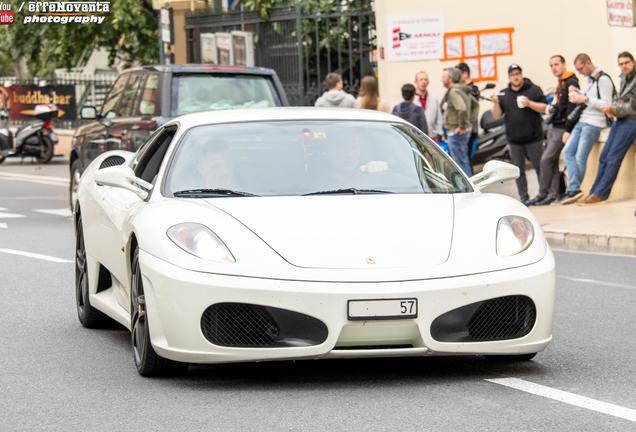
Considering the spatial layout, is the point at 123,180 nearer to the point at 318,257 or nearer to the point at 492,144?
the point at 318,257

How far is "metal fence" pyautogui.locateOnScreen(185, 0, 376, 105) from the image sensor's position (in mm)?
25828

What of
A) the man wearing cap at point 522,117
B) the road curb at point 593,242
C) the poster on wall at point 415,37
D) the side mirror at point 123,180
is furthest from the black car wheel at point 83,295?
the poster on wall at point 415,37

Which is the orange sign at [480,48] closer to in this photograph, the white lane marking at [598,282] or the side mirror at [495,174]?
the white lane marking at [598,282]

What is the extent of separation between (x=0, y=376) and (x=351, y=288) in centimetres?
198

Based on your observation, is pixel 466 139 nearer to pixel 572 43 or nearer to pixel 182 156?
pixel 572 43

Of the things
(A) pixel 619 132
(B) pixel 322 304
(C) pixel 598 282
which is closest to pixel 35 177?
(A) pixel 619 132

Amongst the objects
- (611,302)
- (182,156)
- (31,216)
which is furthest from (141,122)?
(182,156)

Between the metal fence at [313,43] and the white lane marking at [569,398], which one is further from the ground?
the metal fence at [313,43]

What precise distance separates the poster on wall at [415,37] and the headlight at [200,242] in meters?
17.6

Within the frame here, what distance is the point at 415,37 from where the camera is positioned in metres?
24.5

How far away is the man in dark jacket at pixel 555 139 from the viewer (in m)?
18.5

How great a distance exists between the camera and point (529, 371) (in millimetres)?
7348

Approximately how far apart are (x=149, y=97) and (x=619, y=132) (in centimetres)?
555

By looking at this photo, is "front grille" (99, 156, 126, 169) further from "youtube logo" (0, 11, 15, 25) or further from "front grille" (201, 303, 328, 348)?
"youtube logo" (0, 11, 15, 25)
